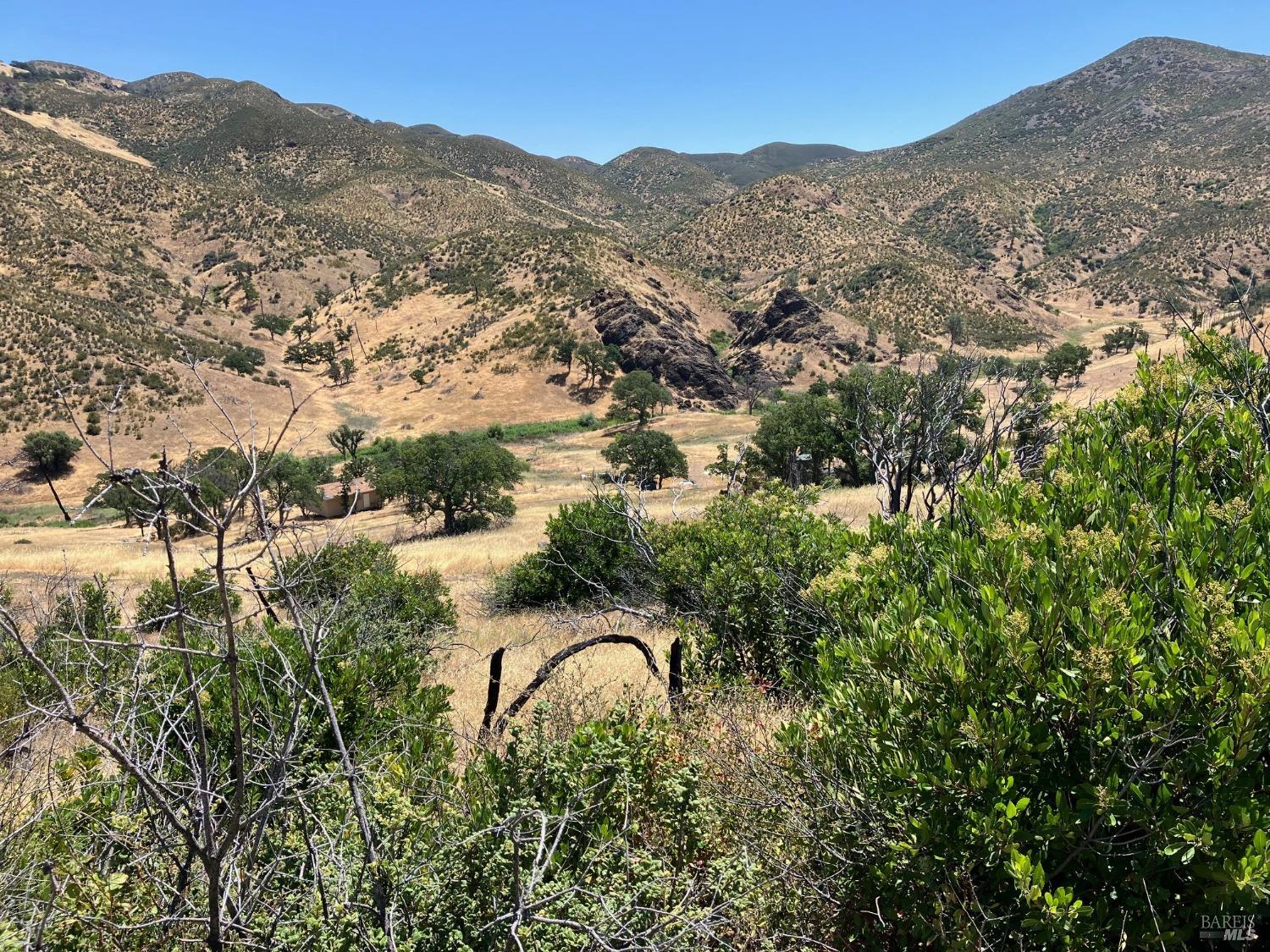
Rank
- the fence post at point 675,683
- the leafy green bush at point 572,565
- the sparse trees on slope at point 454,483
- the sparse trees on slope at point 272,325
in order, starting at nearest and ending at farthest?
the fence post at point 675,683 → the leafy green bush at point 572,565 → the sparse trees on slope at point 454,483 → the sparse trees on slope at point 272,325

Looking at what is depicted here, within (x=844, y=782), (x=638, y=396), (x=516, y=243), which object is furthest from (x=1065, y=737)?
(x=516, y=243)

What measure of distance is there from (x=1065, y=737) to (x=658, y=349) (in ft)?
205

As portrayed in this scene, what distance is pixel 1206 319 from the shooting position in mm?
68000

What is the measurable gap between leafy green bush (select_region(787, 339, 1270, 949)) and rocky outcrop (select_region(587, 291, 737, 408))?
59632mm

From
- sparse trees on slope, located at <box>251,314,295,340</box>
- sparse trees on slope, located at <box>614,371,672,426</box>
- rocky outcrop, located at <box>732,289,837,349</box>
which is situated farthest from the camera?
sparse trees on slope, located at <box>251,314,295,340</box>

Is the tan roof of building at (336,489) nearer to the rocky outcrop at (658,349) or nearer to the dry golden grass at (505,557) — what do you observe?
the dry golden grass at (505,557)

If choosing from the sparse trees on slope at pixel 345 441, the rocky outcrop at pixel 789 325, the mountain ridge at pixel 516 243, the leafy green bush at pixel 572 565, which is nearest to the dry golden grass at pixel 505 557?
the leafy green bush at pixel 572 565

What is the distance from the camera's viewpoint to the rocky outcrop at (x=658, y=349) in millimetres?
63375

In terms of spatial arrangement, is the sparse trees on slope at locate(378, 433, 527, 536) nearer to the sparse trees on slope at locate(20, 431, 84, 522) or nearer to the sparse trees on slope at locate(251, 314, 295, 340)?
the sparse trees on slope at locate(20, 431, 84, 522)

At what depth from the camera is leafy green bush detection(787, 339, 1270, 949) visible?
8.26ft

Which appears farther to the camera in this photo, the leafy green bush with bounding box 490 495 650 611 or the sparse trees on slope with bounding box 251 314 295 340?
the sparse trees on slope with bounding box 251 314 295 340

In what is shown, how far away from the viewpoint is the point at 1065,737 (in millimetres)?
2955

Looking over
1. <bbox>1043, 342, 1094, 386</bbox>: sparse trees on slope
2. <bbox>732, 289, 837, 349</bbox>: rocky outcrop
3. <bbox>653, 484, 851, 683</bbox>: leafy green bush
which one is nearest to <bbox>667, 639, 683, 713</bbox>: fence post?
<bbox>653, 484, 851, 683</bbox>: leafy green bush

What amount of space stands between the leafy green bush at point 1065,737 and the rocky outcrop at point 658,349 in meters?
59.6
